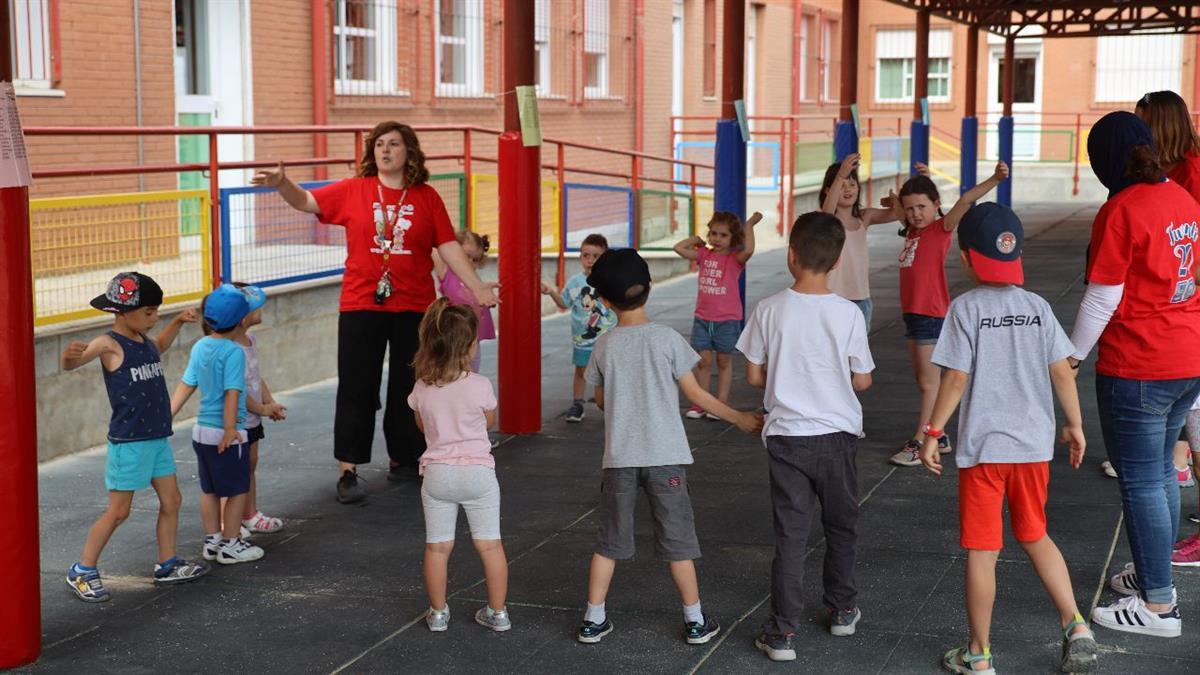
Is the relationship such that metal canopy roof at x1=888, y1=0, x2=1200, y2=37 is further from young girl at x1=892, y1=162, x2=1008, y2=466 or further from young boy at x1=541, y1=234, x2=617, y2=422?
young girl at x1=892, y1=162, x2=1008, y2=466

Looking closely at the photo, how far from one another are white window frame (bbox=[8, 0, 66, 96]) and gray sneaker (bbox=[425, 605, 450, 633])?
763cm

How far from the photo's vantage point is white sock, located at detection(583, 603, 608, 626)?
5.14 m

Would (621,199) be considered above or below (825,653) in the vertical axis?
above

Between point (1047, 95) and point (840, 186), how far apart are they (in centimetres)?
3024

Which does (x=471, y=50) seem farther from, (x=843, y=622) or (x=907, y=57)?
(x=907, y=57)

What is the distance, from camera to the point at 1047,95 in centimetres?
3628

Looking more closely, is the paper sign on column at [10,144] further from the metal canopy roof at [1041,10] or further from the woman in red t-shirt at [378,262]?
the metal canopy roof at [1041,10]

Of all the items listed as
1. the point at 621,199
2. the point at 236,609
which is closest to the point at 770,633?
the point at 236,609

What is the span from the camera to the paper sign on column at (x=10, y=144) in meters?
4.88

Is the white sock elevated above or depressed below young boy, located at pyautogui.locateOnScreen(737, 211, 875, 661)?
below

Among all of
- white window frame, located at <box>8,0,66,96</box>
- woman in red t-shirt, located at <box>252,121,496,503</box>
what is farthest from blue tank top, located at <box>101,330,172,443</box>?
white window frame, located at <box>8,0,66,96</box>

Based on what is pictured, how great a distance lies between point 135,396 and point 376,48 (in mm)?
10990

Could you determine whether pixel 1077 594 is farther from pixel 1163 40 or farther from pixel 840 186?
pixel 1163 40

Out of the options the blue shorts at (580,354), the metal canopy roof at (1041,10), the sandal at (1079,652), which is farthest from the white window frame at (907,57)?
the sandal at (1079,652)
